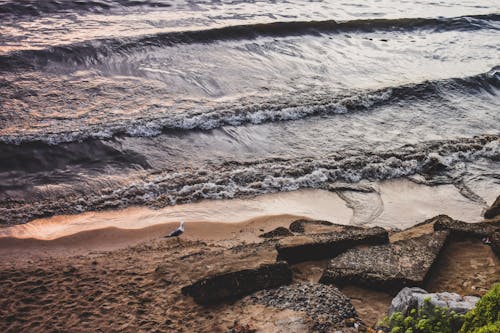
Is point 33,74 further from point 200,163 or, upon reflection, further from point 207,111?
point 200,163

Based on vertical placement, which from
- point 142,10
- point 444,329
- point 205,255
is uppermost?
point 142,10

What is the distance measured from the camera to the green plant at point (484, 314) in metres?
2.73

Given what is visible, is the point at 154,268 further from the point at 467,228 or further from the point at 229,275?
the point at 467,228

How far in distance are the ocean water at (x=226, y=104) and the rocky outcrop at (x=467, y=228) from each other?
5.92 feet

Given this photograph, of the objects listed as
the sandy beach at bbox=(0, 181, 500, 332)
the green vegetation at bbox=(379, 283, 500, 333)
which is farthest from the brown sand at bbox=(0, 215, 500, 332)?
the green vegetation at bbox=(379, 283, 500, 333)

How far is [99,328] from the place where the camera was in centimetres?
347

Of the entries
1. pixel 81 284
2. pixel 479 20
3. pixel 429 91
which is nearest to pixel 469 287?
pixel 81 284

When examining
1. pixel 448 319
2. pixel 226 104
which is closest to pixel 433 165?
pixel 226 104

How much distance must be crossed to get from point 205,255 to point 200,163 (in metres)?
3.05

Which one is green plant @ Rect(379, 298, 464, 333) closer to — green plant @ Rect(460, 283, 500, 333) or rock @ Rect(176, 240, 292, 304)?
green plant @ Rect(460, 283, 500, 333)

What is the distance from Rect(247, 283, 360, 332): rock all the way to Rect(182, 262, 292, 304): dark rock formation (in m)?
0.08

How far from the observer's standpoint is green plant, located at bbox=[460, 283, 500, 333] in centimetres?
273

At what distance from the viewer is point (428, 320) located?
3.06 metres

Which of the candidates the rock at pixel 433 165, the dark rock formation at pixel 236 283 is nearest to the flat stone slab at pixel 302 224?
the dark rock formation at pixel 236 283
